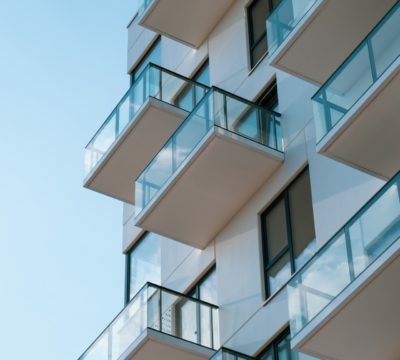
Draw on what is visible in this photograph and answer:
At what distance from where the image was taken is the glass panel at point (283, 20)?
19.2 metres

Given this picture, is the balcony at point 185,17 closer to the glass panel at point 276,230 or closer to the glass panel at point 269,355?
the glass panel at point 276,230

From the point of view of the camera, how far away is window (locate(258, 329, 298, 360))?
17656 mm

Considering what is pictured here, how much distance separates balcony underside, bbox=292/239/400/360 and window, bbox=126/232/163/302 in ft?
25.8

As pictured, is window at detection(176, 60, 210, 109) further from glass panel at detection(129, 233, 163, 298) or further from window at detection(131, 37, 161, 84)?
window at detection(131, 37, 161, 84)

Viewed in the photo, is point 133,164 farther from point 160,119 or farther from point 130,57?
point 130,57

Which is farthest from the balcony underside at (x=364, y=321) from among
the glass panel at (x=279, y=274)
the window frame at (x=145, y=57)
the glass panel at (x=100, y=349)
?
the window frame at (x=145, y=57)

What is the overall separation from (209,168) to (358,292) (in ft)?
18.7

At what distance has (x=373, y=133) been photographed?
16531 mm

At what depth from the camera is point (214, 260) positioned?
812 inches

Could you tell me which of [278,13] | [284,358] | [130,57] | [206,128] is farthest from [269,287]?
[130,57]

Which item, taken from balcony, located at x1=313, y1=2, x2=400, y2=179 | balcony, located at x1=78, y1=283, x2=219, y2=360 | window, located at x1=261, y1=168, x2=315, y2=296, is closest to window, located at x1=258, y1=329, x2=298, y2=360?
window, located at x1=261, y1=168, x2=315, y2=296

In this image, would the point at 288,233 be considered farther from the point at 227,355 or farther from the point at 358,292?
the point at 358,292

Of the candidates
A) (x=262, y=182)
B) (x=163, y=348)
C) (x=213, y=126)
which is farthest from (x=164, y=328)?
(x=213, y=126)

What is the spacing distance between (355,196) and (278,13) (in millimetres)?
3912
